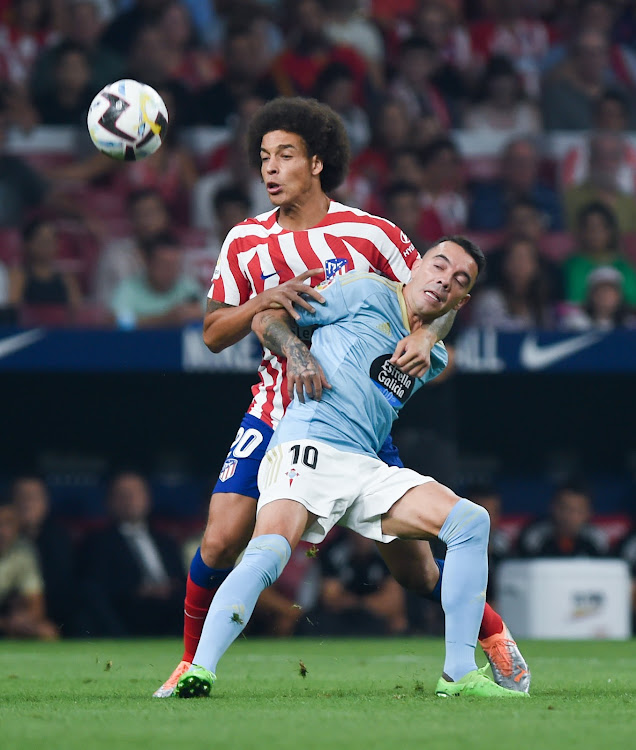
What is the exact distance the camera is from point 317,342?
4840mm

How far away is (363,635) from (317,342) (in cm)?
554

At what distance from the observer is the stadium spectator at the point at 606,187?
40.4 ft

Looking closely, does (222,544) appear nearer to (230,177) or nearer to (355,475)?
(355,475)

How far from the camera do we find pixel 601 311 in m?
10.8

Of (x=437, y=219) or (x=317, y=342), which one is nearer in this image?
(x=317, y=342)

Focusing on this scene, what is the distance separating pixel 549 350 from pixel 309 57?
4.23m

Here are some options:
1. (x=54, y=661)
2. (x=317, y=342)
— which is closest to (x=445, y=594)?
(x=317, y=342)

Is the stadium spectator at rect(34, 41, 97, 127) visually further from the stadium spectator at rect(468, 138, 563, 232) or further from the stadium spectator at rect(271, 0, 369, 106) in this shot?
the stadium spectator at rect(468, 138, 563, 232)

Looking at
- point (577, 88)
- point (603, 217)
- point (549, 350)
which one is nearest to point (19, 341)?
point (549, 350)

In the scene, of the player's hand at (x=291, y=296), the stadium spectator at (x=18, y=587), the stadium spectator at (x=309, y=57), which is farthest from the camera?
the stadium spectator at (x=309, y=57)

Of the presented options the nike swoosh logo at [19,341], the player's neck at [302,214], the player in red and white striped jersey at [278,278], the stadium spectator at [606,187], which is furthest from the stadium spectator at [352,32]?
the player's neck at [302,214]

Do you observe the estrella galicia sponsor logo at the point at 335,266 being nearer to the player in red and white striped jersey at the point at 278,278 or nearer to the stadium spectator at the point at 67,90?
the player in red and white striped jersey at the point at 278,278

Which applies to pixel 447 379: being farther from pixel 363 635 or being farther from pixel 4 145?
pixel 4 145

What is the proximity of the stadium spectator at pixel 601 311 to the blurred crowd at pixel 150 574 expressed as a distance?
1.28 metres
